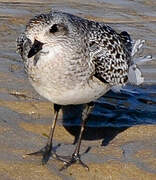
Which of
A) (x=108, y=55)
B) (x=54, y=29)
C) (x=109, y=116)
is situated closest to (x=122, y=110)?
(x=109, y=116)

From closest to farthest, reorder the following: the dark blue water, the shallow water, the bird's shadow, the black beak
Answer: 1. the black beak
2. the bird's shadow
3. the dark blue water
4. the shallow water

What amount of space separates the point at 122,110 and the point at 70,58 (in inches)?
98.4

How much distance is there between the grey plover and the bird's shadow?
0.44m

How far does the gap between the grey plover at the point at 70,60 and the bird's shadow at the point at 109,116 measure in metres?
0.44

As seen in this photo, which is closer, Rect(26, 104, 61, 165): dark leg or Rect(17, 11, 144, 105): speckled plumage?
Rect(17, 11, 144, 105): speckled plumage

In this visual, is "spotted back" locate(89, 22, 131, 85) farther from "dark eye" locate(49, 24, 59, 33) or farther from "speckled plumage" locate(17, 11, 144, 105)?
"dark eye" locate(49, 24, 59, 33)

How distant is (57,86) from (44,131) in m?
1.27

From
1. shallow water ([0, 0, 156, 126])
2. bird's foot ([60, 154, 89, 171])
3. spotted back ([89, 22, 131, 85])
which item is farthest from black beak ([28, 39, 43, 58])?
shallow water ([0, 0, 156, 126])

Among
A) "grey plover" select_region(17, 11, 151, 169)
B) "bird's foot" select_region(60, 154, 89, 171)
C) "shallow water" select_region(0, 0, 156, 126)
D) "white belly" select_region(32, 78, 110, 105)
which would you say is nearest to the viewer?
"grey plover" select_region(17, 11, 151, 169)

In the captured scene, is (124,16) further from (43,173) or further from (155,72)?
(43,173)

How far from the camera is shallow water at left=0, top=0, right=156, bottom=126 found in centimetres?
910

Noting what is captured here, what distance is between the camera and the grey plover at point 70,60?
6.76 metres

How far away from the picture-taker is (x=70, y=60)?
705 cm

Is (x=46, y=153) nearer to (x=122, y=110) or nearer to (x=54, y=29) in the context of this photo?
(x=54, y=29)
